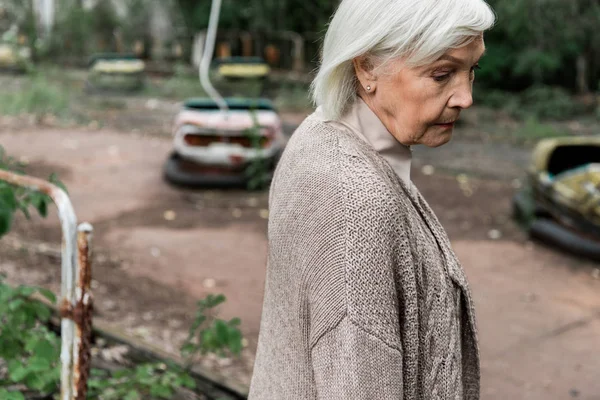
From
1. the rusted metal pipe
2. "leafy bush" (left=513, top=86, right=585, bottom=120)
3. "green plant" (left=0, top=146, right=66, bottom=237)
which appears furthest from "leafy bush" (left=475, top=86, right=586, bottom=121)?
the rusted metal pipe

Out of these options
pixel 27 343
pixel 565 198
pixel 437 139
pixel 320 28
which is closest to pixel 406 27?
pixel 437 139

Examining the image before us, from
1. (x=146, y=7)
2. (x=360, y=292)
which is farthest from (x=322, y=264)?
(x=146, y=7)

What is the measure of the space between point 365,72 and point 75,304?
1.20 meters

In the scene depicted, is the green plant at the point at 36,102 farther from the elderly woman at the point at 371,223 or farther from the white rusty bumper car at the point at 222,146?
the elderly woman at the point at 371,223

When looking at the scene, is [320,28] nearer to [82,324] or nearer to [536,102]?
[536,102]

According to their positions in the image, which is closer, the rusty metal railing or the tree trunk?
the rusty metal railing

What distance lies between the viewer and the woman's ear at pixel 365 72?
4.48 feet

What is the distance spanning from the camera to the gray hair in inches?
50.7

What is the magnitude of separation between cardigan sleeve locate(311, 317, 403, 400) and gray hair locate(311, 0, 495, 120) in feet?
1.42

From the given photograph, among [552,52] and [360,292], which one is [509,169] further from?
[360,292]

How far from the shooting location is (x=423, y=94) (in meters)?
1.35

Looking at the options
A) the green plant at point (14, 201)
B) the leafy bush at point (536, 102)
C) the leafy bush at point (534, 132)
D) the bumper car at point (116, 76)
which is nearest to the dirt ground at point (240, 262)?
the green plant at point (14, 201)

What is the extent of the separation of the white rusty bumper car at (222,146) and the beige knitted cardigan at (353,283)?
24.0ft

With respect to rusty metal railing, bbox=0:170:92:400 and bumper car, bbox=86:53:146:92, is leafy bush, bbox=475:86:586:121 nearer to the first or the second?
bumper car, bbox=86:53:146:92
